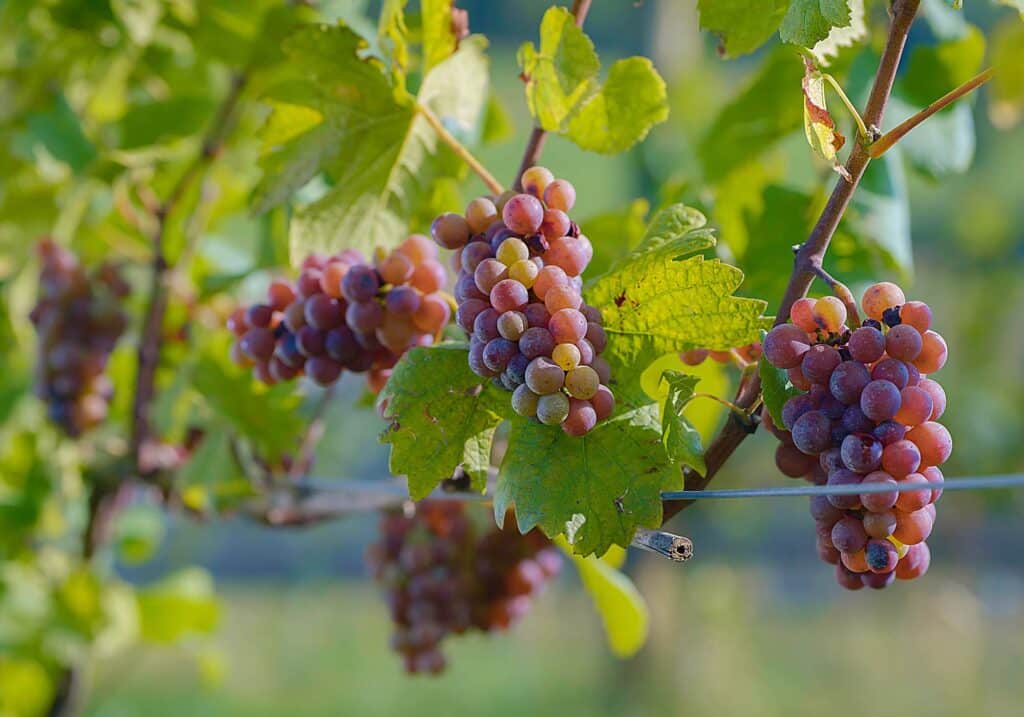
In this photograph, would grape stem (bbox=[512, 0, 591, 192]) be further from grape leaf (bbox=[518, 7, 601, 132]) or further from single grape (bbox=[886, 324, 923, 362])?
single grape (bbox=[886, 324, 923, 362])

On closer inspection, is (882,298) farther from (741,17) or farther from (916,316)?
(741,17)

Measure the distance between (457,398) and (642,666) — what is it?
2.75 meters

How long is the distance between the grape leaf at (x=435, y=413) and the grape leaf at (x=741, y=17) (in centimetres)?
18

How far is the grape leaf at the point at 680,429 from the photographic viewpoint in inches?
16.6

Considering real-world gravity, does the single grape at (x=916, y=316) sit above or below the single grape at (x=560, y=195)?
above

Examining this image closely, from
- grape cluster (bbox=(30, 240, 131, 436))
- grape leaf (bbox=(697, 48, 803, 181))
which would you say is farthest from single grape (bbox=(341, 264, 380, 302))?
grape cluster (bbox=(30, 240, 131, 436))

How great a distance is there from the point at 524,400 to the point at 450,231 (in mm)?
83

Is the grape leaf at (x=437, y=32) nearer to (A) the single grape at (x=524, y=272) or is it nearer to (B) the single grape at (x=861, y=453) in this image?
(A) the single grape at (x=524, y=272)

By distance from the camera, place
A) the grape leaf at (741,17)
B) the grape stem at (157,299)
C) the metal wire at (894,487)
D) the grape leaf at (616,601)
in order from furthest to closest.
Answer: the grape stem at (157,299) < the grape leaf at (616,601) < the grape leaf at (741,17) < the metal wire at (894,487)

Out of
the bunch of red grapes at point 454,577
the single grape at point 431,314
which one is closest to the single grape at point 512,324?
the single grape at point 431,314

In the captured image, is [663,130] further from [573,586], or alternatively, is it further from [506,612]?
[506,612]

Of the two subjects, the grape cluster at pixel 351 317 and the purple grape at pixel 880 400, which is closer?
the purple grape at pixel 880 400

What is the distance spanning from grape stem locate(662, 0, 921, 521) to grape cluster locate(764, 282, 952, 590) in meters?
0.02

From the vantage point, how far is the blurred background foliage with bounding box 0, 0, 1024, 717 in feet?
2.33
